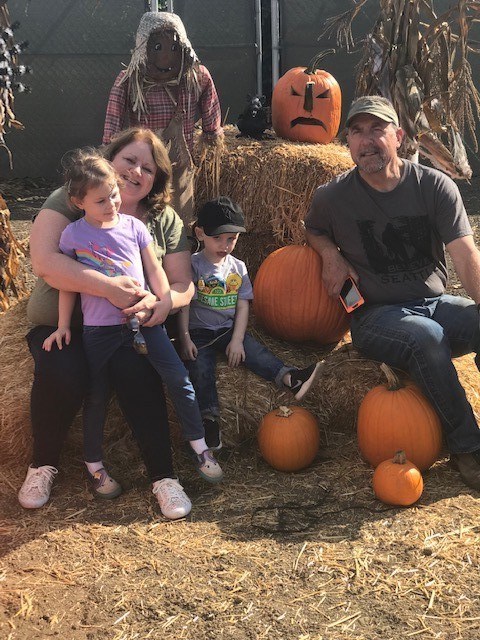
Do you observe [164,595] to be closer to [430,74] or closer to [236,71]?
[430,74]

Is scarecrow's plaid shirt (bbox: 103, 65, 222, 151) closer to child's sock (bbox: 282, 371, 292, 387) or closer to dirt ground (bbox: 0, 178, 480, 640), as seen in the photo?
child's sock (bbox: 282, 371, 292, 387)

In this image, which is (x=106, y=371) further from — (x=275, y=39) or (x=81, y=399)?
(x=275, y=39)

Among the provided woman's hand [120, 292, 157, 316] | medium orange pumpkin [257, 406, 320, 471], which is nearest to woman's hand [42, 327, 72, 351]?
woman's hand [120, 292, 157, 316]

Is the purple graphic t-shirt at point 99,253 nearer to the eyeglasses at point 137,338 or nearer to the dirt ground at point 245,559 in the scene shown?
the eyeglasses at point 137,338

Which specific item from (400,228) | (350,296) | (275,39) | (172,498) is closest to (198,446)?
(172,498)

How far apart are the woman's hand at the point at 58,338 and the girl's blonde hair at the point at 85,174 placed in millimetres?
584

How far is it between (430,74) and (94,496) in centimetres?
381

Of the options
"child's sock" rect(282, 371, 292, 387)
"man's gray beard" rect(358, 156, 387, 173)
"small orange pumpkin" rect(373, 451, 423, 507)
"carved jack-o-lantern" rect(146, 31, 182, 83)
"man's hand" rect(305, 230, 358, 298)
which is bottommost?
"small orange pumpkin" rect(373, 451, 423, 507)

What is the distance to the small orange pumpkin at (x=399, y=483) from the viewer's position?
345 cm

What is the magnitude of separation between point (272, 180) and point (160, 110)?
0.85 meters

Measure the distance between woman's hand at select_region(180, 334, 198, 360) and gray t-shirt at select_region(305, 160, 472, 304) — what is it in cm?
90

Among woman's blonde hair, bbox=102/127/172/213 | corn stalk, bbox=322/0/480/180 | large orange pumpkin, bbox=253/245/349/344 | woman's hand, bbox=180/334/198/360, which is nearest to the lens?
woman's blonde hair, bbox=102/127/172/213

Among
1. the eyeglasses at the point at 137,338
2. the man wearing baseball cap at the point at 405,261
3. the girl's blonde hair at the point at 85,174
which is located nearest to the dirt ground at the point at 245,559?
the man wearing baseball cap at the point at 405,261

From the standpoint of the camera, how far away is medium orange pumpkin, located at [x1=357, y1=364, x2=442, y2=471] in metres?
3.71
